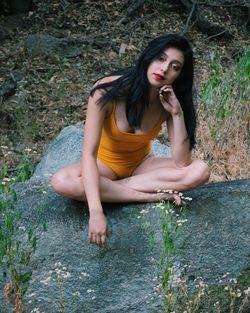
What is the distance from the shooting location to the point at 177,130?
3553 millimetres

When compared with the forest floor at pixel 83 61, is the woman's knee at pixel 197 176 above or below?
above

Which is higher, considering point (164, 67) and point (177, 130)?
point (164, 67)

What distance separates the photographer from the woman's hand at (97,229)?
10.5 ft

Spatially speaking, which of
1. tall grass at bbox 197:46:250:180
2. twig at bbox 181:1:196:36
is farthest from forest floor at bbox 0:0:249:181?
twig at bbox 181:1:196:36

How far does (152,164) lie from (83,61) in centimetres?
453

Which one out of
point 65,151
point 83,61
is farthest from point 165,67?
point 83,61

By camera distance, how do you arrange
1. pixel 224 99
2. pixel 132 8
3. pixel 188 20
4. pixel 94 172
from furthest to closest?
pixel 132 8, pixel 188 20, pixel 224 99, pixel 94 172

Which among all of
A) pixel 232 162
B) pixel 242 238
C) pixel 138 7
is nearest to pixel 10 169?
pixel 232 162

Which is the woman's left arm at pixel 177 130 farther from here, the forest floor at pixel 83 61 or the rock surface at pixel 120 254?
the forest floor at pixel 83 61

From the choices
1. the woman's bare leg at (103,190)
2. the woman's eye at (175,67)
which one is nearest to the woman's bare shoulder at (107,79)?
the woman's eye at (175,67)

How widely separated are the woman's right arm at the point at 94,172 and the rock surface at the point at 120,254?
20cm

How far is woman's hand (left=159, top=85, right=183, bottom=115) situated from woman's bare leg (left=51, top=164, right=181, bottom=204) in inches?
16.3

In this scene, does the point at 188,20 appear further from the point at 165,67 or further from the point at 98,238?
the point at 98,238

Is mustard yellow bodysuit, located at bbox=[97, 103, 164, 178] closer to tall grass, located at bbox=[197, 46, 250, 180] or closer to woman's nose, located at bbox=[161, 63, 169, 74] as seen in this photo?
woman's nose, located at bbox=[161, 63, 169, 74]
